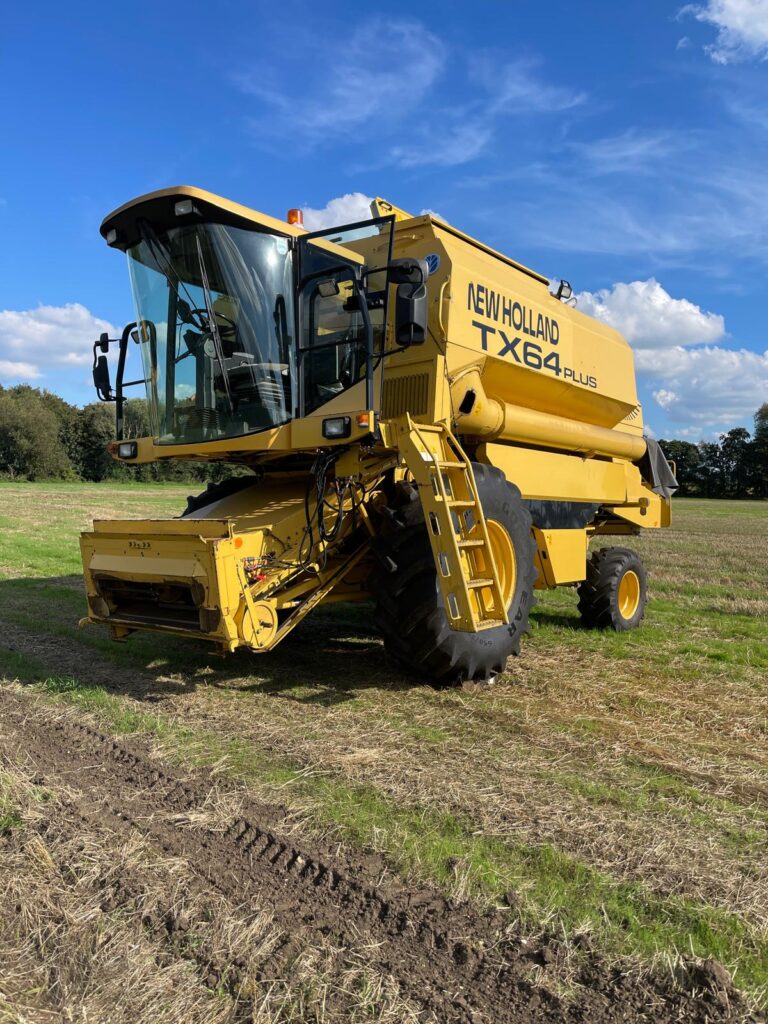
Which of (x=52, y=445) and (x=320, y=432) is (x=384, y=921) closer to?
(x=320, y=432)

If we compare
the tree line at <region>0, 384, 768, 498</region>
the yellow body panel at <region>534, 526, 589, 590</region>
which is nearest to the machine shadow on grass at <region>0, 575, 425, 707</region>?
the yellow body panel at <region>534, 526, 589, 590</region>

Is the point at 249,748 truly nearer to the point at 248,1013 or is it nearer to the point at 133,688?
the point at 133,688

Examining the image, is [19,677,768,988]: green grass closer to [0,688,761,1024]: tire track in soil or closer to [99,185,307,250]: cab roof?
[0,688,761,1024]: tire track in soil

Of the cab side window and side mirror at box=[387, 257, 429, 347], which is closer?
side mirror at box=[387, 257, 429, 347]

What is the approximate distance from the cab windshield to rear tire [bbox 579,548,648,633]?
4184 millimetres

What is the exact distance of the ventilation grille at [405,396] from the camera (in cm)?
554

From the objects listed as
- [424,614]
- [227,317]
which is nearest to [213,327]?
[227,317]

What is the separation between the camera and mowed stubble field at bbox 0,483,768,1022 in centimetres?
223

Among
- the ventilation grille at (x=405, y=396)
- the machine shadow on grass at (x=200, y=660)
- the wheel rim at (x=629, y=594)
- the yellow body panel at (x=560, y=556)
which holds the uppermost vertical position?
the ventilation grille at (x=405, y=396)

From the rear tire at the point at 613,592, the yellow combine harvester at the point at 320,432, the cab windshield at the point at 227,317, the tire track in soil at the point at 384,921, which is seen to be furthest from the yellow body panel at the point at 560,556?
the tire track in soil at the point at 384,921

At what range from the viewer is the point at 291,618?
502 cm

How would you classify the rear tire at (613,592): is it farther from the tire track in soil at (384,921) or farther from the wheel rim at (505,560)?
the tire track in soil at (384,921)

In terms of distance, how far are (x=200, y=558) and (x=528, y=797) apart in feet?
7.54

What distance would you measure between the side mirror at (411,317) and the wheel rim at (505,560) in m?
1.64
